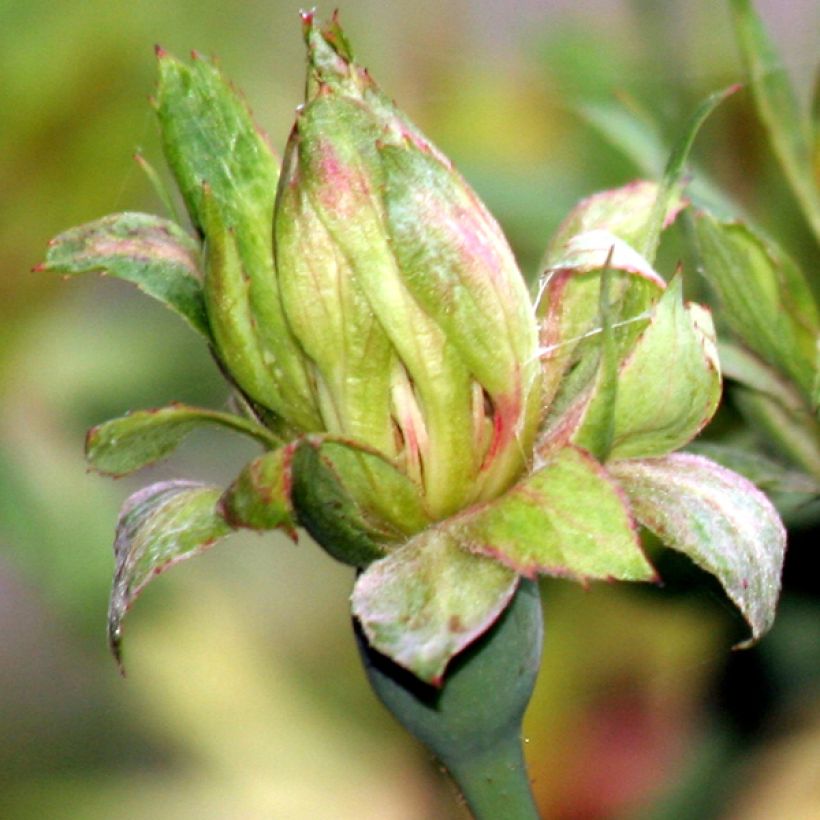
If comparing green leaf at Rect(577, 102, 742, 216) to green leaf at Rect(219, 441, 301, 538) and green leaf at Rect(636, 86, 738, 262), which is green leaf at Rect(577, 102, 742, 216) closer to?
green leaf at Rect(636, 86, 738, 262)

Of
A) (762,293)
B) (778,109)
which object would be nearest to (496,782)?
(762,293)

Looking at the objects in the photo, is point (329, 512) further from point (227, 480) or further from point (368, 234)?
point (227, 480)

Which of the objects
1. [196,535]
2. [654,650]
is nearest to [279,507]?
[196,535]

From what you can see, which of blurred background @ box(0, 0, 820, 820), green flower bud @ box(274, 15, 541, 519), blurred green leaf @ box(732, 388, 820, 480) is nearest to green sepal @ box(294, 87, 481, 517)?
green flower bud @ box(274, 15, 541, 519)

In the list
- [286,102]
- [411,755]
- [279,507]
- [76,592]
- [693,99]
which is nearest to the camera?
[279,507]

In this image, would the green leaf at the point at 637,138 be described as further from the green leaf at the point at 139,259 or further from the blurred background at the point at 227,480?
the green leaf at the point at 139,259

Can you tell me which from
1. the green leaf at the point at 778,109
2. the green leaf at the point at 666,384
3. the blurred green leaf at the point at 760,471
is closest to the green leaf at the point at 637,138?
the green leaf at the point at 778,109

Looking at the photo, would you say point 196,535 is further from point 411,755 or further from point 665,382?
point 411,755
